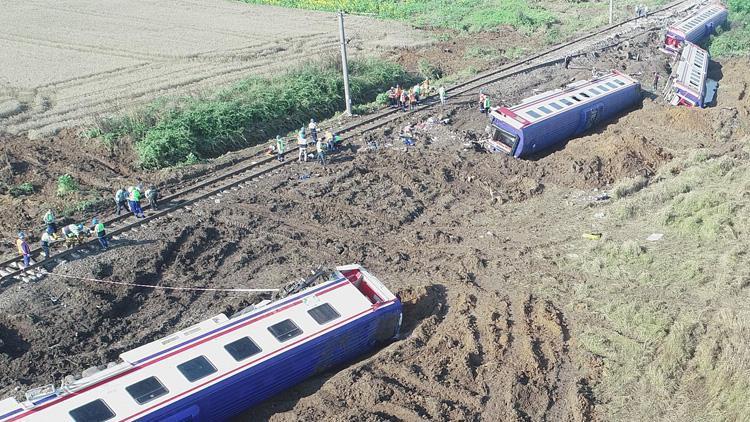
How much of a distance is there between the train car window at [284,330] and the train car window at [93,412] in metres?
4.00

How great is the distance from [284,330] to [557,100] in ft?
66.1

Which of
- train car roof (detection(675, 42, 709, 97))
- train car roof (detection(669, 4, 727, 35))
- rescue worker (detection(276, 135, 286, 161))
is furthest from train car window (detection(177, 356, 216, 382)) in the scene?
train car roof (detection(669, 4, 727, 35))

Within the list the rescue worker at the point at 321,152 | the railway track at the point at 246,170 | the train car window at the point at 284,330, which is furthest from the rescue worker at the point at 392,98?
the train car window at the point at 284,330

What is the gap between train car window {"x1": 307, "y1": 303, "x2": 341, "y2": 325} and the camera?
17.1m

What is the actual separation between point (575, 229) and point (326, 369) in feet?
37.1

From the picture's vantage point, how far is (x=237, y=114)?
3294 cm

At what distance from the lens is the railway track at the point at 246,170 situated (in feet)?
71.0

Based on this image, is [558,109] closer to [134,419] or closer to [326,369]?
[326,369]

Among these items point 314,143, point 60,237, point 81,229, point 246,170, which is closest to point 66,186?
point 60,237

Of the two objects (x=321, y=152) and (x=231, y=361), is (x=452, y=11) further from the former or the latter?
(x=231, y=361)

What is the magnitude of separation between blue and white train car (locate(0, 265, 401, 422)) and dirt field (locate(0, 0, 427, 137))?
20.9 meters

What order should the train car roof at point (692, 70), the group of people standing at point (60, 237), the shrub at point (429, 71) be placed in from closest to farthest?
the group of people standing at point (60, 237) < the train car roof at point (692, 70) < the shrub at point (429, 71)

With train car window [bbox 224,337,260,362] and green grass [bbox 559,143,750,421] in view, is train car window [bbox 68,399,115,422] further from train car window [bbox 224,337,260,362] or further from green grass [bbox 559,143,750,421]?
green grass [bbox 559,143,750,421]

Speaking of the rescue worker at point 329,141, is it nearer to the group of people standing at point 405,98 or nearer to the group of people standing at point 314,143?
the group of people standing at point 314,143
